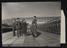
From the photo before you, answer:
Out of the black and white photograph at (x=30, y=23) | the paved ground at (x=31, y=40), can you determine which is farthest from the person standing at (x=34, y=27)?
the paved ground at (x=31, y=40)

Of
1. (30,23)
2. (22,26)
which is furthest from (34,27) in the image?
(22,26)

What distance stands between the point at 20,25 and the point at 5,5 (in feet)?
2.36

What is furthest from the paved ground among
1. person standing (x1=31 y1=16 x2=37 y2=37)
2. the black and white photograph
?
person standing (x1=31 y1=16 x2=37 y2=37)

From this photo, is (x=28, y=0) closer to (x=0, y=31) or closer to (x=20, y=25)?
(x=20, y=25)

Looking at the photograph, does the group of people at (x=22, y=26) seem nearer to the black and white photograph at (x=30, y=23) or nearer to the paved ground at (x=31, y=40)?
the black and white photograph at (x=30, y=23)

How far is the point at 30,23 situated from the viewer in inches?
203

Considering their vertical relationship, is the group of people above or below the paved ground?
above

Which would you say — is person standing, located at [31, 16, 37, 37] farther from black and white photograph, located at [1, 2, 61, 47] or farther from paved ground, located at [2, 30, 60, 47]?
paved ground, located at [2, 30, 60, 47]

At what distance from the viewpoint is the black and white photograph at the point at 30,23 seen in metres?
5.14

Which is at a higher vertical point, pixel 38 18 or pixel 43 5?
pixel 43 5

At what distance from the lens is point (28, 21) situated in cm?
515

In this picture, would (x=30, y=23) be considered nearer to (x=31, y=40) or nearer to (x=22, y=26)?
(x=22, y=26)

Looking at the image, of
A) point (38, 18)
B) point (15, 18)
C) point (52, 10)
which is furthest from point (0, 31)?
point (52, 10)

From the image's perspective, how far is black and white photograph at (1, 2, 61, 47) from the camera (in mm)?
5145
